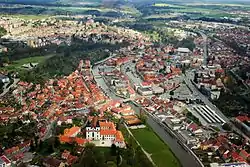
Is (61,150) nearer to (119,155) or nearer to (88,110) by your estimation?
(119,155)

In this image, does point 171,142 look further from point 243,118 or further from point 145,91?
point 145,91

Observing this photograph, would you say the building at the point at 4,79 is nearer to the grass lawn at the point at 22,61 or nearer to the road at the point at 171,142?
the grass lawn at the point at 22,61

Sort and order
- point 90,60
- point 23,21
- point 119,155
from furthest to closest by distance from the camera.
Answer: point 23,21 → point 90,60 → point 119,155

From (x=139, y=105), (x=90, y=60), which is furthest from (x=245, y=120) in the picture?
(x=90, y=60)

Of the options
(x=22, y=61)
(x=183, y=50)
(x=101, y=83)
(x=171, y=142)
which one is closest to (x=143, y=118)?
(x=171, y=142)

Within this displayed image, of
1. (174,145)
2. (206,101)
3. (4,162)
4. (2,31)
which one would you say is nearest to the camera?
(4,162)

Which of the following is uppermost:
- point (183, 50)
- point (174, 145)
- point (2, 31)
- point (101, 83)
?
point (2, 31)

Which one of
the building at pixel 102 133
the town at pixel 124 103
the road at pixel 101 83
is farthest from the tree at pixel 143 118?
the road at pixel 101 83
